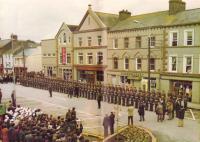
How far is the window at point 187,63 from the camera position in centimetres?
2914

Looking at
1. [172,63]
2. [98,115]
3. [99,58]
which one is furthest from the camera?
[99,58]

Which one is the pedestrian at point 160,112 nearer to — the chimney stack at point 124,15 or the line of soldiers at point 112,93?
the line of soldiers at point 112,93

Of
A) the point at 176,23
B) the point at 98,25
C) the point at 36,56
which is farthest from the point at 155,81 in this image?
the point at 36,56

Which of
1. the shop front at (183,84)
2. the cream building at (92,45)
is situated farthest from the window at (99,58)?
the shop front at (183,84)

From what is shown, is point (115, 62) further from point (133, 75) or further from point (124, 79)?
point (133, 75)

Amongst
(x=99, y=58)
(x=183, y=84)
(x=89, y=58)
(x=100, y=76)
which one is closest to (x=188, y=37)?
(x=183, y=84)

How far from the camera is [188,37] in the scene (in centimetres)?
2919

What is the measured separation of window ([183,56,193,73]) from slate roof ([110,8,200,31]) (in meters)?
2.94

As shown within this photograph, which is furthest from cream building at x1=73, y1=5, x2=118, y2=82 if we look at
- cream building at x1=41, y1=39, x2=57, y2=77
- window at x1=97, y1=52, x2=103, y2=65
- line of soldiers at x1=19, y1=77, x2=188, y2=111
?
line of soldiers at x1=19, y1=77, x2=188, y2=111

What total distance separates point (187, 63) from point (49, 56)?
→ 17.2 meters

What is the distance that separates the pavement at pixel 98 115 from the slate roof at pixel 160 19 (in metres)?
7.81

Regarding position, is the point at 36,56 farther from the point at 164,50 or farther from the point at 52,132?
the point at 52,132

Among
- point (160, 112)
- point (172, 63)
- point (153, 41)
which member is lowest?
point (160, 112)

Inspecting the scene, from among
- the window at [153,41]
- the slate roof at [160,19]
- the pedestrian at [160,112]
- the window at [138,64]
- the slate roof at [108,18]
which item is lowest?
the pedestrian at [160,112]
